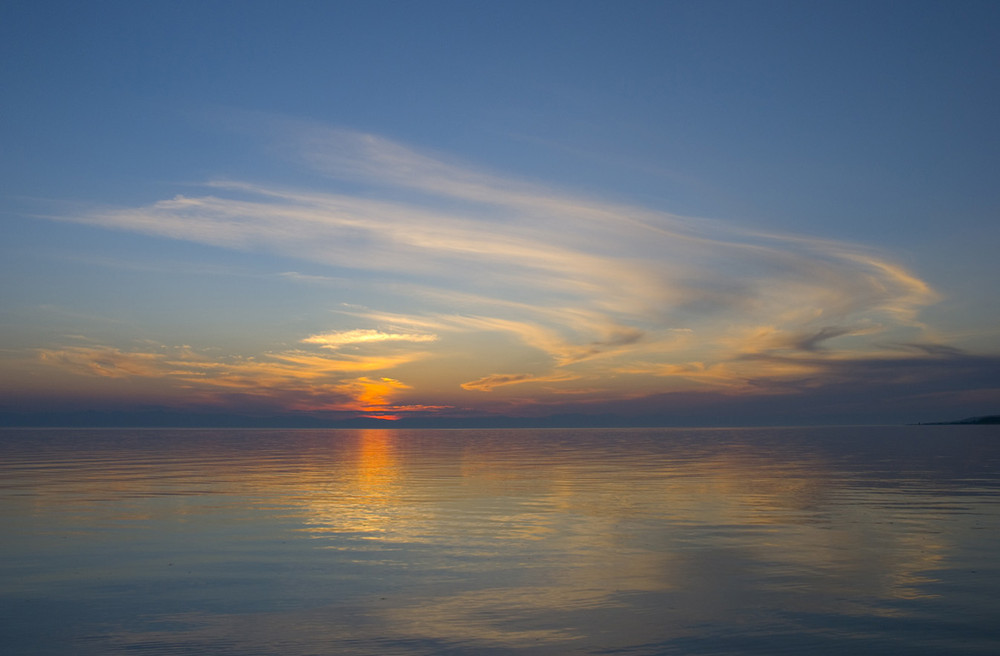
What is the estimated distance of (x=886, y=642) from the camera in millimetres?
10656

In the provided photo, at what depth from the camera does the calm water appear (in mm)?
11016

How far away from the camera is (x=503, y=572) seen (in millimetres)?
15336

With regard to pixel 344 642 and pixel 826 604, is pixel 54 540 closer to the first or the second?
pixel 344 642

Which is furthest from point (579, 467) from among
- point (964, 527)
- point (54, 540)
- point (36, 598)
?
point (36, 598)

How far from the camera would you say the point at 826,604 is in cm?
1270

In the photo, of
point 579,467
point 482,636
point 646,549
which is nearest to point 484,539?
point 646,549

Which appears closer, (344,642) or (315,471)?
(344,642)

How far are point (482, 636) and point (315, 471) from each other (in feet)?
118

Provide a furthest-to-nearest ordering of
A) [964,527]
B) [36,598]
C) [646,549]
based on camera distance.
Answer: [964,527], [646,549], [36,598]

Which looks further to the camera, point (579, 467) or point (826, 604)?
point (579, 467)

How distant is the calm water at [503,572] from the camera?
1102 cm

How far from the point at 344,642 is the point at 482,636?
6.51 ft

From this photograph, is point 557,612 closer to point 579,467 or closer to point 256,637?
point 256,637

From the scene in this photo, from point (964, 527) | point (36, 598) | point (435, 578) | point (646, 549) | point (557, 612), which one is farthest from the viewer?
point (964, 527)
